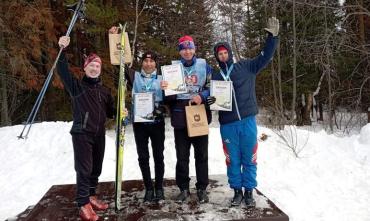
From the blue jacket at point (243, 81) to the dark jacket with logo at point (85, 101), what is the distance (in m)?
1.28

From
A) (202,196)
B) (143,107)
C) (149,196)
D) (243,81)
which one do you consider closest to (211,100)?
(243,81)

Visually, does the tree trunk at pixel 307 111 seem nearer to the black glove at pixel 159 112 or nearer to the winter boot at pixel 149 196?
the winter boot at pixel 149 196

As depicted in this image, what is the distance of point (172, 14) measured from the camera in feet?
54.2

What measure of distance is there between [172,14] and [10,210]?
39.6 feet

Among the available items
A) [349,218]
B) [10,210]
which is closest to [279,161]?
[349,218]

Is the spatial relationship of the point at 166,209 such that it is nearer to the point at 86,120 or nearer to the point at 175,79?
the point at 86,120

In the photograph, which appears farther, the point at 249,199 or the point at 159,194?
the point at 159,194

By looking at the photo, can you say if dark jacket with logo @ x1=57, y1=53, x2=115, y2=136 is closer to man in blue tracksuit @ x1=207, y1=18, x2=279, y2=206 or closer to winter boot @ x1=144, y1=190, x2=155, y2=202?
winter boot @ x1=144, y1=190, x2=155, y2=202

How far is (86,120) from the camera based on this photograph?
399 cm

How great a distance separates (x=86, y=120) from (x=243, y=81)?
5.60 ft

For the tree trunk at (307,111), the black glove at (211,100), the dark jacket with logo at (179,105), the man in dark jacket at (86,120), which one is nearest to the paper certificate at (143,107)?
the dark jacket with logo at (179,105)

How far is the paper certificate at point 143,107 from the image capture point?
13.9ft

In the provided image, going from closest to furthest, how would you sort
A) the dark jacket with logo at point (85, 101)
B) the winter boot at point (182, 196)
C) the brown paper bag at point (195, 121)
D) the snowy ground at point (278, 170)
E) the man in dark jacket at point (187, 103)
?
the dark jacket with logo at point (85, 101), the brown paper bag at point (195, 121), the man in dark jacket at point (187, 103), the winter boot at point (182, 196), the snowy ground at point (278, 170)

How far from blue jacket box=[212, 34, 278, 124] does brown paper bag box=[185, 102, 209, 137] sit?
0.84 feet
